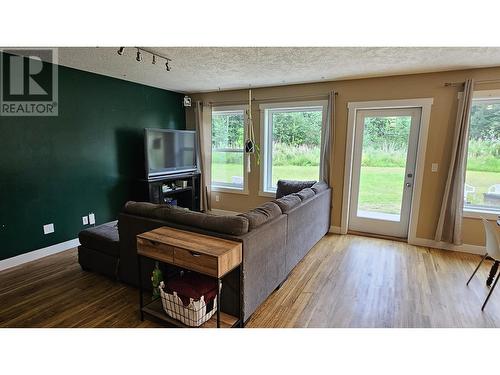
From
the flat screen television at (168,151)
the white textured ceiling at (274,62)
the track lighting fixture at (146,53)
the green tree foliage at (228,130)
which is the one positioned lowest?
the flat screen television at (168,151)

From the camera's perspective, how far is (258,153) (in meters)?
4.81

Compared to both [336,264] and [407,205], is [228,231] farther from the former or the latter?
[407,205]

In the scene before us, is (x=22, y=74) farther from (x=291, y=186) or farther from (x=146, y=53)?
(x=291, y=186)

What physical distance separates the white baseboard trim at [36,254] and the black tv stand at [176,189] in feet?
4.01

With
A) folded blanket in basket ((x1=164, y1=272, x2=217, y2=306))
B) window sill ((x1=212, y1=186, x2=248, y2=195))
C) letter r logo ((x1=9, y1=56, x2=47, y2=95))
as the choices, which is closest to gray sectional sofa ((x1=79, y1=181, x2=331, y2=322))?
folded blanket in basket ((x1=164, y1=272, x2=217, y2=306))

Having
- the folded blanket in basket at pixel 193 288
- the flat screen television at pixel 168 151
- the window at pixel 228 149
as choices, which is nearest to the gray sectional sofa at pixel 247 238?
the folded blanket in basket at pixel 193 288

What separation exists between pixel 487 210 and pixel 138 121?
523 cm

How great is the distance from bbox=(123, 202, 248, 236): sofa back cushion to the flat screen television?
185 cm

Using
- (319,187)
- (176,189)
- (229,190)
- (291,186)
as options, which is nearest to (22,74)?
(176,189)

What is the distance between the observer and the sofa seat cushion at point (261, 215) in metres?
2.08

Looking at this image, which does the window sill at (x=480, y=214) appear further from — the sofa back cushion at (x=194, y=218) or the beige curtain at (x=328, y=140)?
the sofa back cushion at (x=194, y=218)

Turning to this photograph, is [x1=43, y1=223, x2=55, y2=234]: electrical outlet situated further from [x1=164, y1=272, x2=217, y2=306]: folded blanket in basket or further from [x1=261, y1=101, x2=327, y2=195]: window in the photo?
[x1=261, y1=101, x2=327, y2=195]: window

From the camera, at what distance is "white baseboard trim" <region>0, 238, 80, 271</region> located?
2988 millimetres
